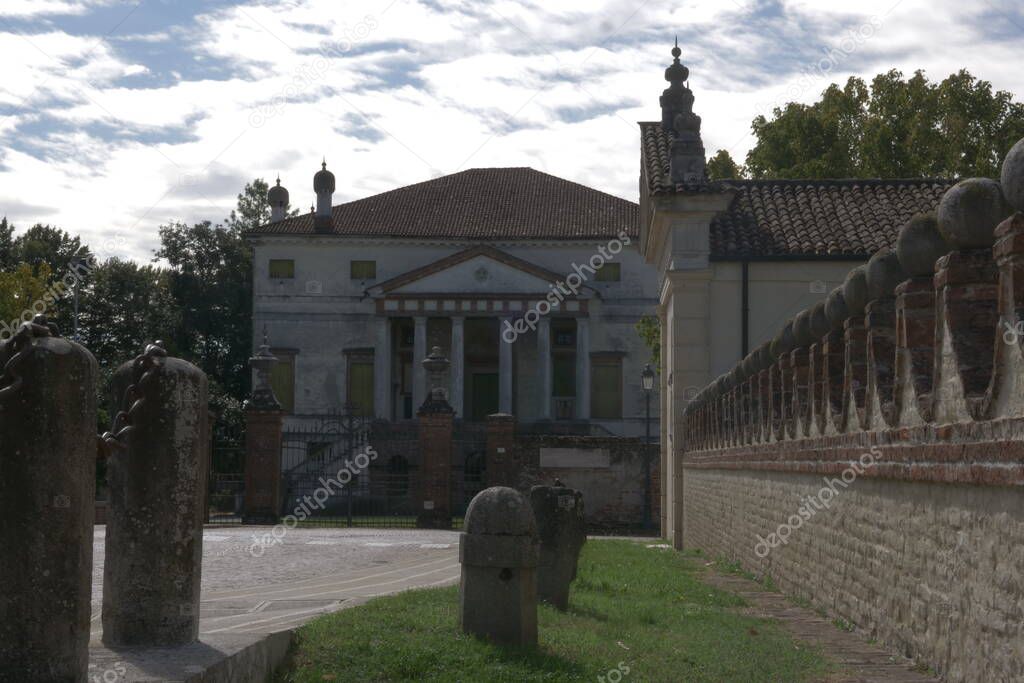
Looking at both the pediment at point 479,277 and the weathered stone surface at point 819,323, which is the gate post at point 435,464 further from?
the weathered stone surface at point 819,323

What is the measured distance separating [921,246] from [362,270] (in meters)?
46.8

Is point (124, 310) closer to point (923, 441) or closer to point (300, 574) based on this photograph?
point (300, 574)

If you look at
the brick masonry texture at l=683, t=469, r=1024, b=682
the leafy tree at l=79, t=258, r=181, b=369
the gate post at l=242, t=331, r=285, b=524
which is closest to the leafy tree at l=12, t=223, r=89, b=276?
the leafy tree at l=79, t=258, r=181, b=369

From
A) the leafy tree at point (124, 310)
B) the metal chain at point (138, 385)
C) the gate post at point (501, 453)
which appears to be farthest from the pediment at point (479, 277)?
the metal chain at point (138, 385)

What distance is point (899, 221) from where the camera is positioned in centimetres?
2577

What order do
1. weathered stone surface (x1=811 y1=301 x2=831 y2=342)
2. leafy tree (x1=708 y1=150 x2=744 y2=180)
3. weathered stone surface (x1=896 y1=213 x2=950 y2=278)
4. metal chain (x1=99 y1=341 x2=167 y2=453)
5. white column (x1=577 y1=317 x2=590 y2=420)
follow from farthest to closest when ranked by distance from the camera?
1. white column (x1=577 y1=317 x2=590 y2=420)
2. leafy tree (x1=708 y1=150 x2=744 y2=180)
3. weathered stone surface (x1=811 y1=301 x2=831 y2=342)
4. weathered stone surface (x1=896 y1=213 x2=950 y2=278)
5. metal chain (x1=99 y1=341 x2=167 y2=453)

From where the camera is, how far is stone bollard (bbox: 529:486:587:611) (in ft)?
36.4

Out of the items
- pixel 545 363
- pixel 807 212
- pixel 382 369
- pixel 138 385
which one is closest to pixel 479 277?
pixel 545 363

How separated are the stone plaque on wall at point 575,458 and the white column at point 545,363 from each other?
55.8 feet

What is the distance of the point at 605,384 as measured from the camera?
52.8 m

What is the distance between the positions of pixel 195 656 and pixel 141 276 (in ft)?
192

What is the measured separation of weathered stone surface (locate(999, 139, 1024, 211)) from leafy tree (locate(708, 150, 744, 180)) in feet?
130

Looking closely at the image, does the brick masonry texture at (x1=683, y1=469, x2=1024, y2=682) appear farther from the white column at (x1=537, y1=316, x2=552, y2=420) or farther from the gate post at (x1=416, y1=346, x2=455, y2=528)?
the white column at (x1=537, y1=316, x2=552, y2=420)

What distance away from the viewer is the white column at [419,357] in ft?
169
